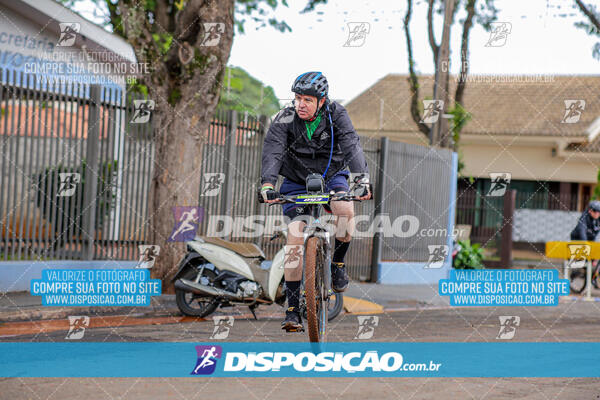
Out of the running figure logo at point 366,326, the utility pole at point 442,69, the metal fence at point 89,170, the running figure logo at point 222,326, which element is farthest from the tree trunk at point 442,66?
the running figure logo at point 222,326

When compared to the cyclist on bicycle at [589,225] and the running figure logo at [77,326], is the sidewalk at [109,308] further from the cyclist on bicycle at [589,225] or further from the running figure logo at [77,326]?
the cyclist on bicycle at [589,225]

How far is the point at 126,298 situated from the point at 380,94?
28.3m

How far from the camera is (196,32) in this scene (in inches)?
425

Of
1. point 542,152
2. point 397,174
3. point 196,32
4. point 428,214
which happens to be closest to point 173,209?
point 196,32

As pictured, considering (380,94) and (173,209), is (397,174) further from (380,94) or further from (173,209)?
(380,94)

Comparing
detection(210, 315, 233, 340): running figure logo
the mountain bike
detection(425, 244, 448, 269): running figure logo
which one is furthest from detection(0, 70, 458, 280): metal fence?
the mountain bike

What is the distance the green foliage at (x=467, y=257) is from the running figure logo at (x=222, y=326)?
33.9 feet

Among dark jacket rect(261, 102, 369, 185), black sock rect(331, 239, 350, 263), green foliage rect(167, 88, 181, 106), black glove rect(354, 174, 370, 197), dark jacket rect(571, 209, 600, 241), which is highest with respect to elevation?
green foliage rect(167, 88, 181, 106)

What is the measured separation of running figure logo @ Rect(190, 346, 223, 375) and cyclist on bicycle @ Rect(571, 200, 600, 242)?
1167 centimetres

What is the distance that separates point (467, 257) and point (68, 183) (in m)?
10.7

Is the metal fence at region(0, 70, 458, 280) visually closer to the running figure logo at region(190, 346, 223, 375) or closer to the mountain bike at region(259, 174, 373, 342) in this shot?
the running figure logo at region(190, 346, 223, 375)

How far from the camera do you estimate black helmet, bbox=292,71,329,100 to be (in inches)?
249

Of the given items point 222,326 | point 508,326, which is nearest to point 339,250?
point 222,326

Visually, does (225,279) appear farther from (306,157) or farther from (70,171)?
(70,171)
